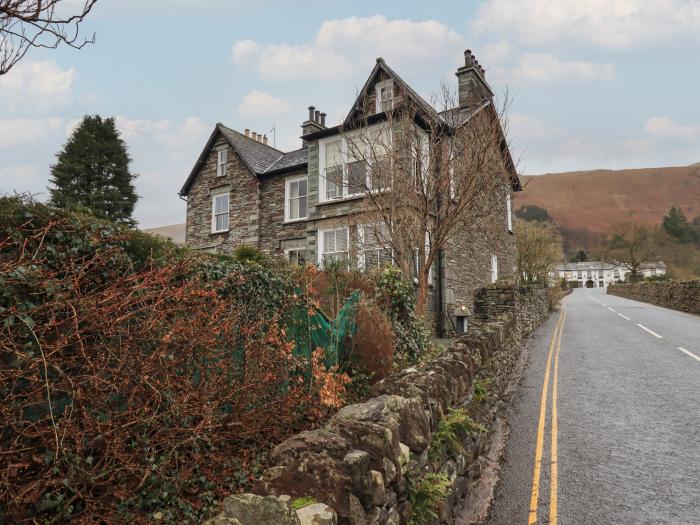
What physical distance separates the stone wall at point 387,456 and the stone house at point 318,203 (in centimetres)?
803

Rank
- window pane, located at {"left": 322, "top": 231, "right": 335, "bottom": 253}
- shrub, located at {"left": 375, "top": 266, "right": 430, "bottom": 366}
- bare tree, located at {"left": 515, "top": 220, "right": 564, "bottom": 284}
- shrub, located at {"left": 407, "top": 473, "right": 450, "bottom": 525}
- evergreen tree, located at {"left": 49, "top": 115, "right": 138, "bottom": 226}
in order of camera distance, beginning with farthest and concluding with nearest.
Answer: bare tree, located at {"left": 515, "top": 220, "right": 564, "bottom": 284}, evergreen tree, located at {"left": 49, "top": 115, "right": 138, "bottom": 226}, window pane, located at {"left": 322, "top": 231, "right": 335, "bottom": 253}, shrub, located at {"left": 375, "top": 266, "right": 430, "bottom": 366}, shrub, located at {"left": 407, "top": 473, "right": 450, "bottom": 525}

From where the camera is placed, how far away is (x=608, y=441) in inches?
239

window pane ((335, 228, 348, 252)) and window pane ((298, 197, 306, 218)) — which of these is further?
window pane ((298, 197, 306, 218))

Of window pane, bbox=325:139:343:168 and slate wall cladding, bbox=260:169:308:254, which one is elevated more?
window pane, bbox=325:139:343:168

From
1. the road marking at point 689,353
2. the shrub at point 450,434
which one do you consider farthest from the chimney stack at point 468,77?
the shrub at point 450,434

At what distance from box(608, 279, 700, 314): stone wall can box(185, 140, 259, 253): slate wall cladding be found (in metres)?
22.7

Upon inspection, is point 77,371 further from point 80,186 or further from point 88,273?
point 80,186

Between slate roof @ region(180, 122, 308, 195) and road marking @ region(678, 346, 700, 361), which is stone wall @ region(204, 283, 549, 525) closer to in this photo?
road marking @ region(678, 346, 700, 361)

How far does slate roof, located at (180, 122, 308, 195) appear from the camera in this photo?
20328 millimetres

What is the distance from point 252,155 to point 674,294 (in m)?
25.5

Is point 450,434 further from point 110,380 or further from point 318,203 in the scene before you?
point 318,203

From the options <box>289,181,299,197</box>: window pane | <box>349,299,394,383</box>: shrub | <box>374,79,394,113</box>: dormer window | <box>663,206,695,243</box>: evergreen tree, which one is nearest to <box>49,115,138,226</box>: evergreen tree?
<box>289,181,299,197</box>: window pane

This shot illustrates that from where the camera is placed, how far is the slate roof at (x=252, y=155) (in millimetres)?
20328

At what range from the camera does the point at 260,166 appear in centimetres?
2114
